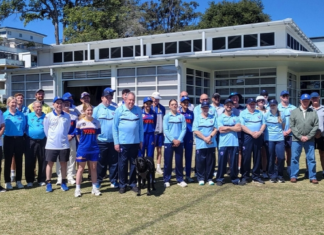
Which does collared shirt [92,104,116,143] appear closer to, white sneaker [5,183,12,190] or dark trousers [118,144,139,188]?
dark trousers [118,144,139,188]

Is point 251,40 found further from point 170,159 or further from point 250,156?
point 170,159

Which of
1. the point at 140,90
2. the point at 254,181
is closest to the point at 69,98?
the point at 254,181

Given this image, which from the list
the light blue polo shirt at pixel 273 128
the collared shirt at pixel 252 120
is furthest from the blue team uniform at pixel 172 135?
the light blue polo shirt at pixel 273 128

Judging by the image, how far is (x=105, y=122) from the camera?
7031 millimetres

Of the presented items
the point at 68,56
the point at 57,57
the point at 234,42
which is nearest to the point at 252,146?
the point at 234,42

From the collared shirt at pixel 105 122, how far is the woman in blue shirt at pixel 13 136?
5.00ft

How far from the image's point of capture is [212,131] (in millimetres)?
7184

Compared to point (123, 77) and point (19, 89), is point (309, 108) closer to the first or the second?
point (123, 77)

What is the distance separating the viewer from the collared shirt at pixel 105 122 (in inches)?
276

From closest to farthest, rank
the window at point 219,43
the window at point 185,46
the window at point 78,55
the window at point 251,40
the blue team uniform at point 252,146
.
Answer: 1. the blue team uniform at point 252,146
2. the window at point 251,40
3. the window at point 219,43
4. the window at point 185,46
5. the window at point 78,55

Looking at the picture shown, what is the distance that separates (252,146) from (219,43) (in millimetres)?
12087

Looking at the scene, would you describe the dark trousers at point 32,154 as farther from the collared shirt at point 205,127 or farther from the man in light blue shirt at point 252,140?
the man in light blue shirt at point 252,140

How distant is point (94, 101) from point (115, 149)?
16008mm

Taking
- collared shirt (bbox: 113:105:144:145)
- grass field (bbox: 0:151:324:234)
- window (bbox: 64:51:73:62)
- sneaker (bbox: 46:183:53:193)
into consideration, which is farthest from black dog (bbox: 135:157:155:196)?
window (bbox: 64:51:73:62)
